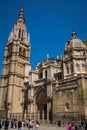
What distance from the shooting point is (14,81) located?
43500 mm

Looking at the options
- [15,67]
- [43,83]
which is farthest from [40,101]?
[15,67]

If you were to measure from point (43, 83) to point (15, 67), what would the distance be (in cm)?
1160

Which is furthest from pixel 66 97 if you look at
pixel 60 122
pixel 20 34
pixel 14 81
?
pixel 20 34

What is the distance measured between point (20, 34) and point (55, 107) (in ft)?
97.8

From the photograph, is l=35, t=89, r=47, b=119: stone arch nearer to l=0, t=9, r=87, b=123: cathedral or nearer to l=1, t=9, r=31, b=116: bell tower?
l=0, t=9, r=87, b=123: cathedral

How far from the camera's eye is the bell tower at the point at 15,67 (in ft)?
137

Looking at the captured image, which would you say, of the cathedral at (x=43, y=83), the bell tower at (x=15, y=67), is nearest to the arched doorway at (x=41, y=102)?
the cathedral at (x=43, y=83)

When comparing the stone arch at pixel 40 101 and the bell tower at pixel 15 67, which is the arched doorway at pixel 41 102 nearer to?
the stone arch at pixel 40 101

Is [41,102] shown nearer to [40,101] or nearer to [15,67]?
[40,101]

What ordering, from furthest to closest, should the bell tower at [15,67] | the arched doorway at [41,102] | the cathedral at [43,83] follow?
the bell tower at [15,67]
the arched doorway at [41,102]
the cathedral at [43,83]

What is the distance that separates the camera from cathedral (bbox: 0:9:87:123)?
29.5 meters

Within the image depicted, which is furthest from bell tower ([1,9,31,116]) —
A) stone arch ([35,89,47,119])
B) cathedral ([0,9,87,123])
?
stone arch ([35,89,47,119])

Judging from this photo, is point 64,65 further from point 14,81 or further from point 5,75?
point 5,75

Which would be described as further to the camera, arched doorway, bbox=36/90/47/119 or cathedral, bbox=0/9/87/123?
arched doorway, bbox=36/90/47/119
